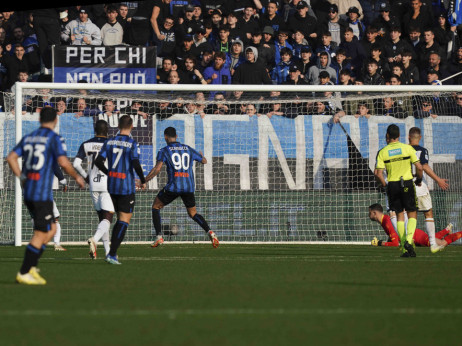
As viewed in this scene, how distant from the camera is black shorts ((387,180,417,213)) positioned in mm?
13445

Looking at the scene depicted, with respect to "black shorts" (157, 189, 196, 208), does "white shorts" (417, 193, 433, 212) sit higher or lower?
lower

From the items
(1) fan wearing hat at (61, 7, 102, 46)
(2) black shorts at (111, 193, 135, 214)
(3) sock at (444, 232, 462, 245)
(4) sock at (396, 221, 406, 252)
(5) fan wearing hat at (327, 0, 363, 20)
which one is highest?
(5) fan wearing hat at (327, 0, 363, 20)

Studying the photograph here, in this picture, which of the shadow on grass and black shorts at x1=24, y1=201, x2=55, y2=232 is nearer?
the shadow on grass

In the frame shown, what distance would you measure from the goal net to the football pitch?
228 inches

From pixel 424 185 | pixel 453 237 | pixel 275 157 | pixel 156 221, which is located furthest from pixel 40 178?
pixel 275 157

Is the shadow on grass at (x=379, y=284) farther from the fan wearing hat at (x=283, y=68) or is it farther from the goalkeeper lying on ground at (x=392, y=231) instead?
the fan wearing hat at (x=283, y=68)

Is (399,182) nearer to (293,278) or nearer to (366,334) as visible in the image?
(293,278)

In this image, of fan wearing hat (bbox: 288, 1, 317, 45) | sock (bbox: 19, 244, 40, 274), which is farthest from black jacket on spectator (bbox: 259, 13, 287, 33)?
sock (bbox: 19, 244, 40, 274)

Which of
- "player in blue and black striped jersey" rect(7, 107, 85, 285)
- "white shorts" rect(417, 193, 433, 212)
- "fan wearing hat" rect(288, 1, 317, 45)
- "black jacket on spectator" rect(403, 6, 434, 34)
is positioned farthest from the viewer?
"black jacket on spectator" rect(403, 6, 434, 34)

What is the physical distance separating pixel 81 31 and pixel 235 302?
1399cm

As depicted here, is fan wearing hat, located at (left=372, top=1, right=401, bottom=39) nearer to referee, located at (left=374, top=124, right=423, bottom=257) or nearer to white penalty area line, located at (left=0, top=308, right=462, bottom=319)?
referee, located at (left=374, top=124, right=423, bottom=257)

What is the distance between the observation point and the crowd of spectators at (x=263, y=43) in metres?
19.7

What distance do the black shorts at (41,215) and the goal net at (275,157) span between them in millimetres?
9130

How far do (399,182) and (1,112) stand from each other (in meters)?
8.57
